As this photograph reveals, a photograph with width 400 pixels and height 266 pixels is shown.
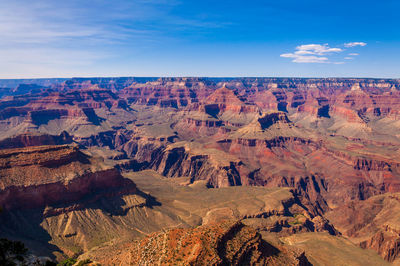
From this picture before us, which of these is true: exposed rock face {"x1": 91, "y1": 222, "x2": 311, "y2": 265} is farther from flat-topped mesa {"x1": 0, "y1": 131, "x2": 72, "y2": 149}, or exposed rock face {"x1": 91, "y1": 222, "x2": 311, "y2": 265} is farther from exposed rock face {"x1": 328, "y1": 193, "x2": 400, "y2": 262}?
flat-topped mesa {"x1": 0, "y1": 131, "x2": 72, "y2": 149}

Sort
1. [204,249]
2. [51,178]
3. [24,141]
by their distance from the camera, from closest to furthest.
→ [204,249] < [51,178] < [24,141]

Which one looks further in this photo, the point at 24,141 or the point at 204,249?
the point at 24,141

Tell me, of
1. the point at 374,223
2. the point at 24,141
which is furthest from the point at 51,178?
the point at 374,223

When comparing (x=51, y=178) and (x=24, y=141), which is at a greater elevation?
(x=51, y=178)

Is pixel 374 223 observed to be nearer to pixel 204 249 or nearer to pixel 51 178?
pixel 204 249

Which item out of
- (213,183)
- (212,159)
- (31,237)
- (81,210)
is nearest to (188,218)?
(81,210)

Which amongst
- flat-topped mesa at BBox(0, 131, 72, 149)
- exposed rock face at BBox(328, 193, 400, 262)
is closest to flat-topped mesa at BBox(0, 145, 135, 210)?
flat-topped mesa at BBox(0, 131, 72, 149)
